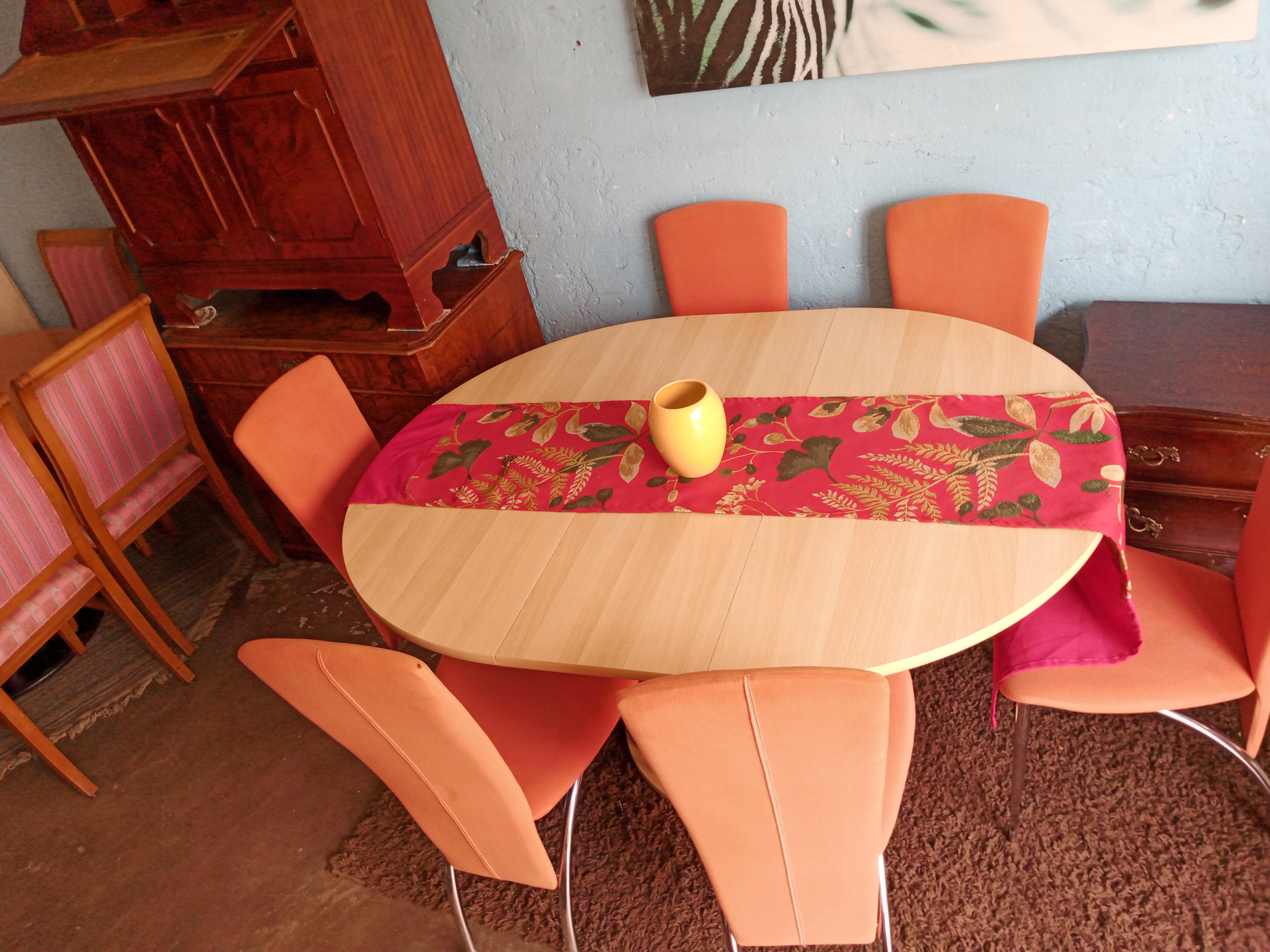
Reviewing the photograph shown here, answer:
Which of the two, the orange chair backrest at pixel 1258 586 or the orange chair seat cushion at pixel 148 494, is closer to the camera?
the orange chair backrest at pixel 1258 586

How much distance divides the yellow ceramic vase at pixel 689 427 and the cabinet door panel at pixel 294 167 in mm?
969

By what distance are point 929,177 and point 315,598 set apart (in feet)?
6.91

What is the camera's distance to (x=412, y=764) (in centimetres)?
124

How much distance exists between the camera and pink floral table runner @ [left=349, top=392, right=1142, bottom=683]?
138cm

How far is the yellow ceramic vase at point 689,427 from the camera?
146 centimetres

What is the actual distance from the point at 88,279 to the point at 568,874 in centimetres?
260

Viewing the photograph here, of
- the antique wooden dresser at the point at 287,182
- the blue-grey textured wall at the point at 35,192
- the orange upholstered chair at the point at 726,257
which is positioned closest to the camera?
the antique wooden dresser at the point at 287,182

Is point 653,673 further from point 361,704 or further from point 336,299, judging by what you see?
point 336,299

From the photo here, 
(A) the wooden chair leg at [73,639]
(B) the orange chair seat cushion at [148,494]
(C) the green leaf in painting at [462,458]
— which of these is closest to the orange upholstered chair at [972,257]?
(C) the green leaf in painting at [462,458]

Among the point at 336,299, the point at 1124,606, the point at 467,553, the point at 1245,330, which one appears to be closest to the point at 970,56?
the point at 1245,330

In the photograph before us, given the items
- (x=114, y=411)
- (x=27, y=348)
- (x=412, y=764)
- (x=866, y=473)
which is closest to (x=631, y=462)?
(x=866, y=473)

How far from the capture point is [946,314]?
2.06 m

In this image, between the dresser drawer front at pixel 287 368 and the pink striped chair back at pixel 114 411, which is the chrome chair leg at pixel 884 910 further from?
the pink striped chair back at pixel 114 411

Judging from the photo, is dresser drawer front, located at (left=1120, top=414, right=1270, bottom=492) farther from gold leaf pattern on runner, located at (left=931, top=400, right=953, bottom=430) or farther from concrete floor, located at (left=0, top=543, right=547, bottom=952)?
concrete floor, located at (left=0, top=543, right=547, bottom=952)
